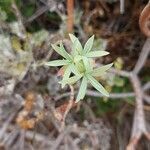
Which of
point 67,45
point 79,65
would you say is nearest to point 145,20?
point 67,45

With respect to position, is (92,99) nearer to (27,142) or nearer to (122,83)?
(122,83)

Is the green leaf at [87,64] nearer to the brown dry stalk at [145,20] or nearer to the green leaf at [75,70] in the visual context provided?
the green leaf at [75,70]

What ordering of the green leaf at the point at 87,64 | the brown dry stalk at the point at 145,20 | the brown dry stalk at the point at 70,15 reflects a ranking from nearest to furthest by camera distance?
the green leaf at the point at 87,64 < the brown dry stalk at the point at 145,20 < the brown dry stalk at the point at 70,15

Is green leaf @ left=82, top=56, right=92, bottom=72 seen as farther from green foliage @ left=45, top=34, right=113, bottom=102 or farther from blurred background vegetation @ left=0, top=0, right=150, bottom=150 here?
blurred background vegetation @ left=0, top=0, right=150, bottom=150

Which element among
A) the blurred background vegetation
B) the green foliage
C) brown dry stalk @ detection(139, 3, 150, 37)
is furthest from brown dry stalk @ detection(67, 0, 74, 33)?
the green foliage

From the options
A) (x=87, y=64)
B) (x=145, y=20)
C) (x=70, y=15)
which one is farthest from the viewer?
(x=70, y=15)

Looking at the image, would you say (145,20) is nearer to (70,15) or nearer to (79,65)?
(70,15)

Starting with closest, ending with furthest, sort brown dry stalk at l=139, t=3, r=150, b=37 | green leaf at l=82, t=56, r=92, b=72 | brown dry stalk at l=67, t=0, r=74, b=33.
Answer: green leaf at l=82, t=56, r=92, b=72 → brown dry stalk at l=139, t=3, r=150, b=37 → brown dry stalk at l=67, t=0, r=74, b=33

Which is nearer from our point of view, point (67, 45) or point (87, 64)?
point (87, 64)

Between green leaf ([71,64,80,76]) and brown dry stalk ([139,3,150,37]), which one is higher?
green leaf ([71,64,80,76])

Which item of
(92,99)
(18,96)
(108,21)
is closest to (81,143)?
(92,99)

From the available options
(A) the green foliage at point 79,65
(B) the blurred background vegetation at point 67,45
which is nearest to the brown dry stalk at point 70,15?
(B) the blurred background vegetation at point 67,45

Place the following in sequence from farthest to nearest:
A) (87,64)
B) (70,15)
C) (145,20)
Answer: (70,15), (145,20), (87,64)
